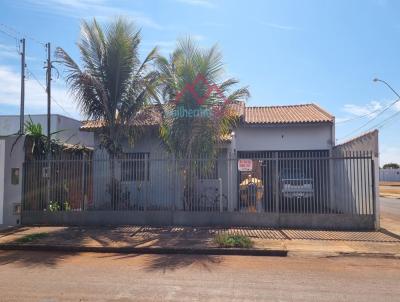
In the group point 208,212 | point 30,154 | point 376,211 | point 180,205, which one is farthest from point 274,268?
point 30,154

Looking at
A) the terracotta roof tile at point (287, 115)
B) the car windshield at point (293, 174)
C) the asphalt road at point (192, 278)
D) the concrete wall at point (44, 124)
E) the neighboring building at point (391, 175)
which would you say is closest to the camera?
the asphalt road at point (192, 278)

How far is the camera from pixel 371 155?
11.7 metres

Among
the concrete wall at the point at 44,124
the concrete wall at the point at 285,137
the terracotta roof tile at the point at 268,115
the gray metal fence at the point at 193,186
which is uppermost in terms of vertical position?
the concrete wall at the point at 44,124

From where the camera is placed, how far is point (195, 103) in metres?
12.9

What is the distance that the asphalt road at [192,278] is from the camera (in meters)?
5.63

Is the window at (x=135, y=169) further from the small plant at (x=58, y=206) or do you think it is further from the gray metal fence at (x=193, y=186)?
the small plant at (x=58, y=206)

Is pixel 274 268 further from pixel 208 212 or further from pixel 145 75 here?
pixel 145 75

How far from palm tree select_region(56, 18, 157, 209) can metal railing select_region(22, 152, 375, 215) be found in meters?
0.59

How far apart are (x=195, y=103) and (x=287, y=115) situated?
6626 millimetres

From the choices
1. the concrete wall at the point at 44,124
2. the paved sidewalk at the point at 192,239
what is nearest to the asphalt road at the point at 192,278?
the paved sidewalk at the point at 192,239

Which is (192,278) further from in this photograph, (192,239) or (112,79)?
(112,79)

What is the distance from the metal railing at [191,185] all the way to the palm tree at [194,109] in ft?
0.34

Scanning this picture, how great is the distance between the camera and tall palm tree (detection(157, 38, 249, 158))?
12.9 m

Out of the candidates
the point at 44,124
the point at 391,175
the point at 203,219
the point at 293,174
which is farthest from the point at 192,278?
the point at 391,175
